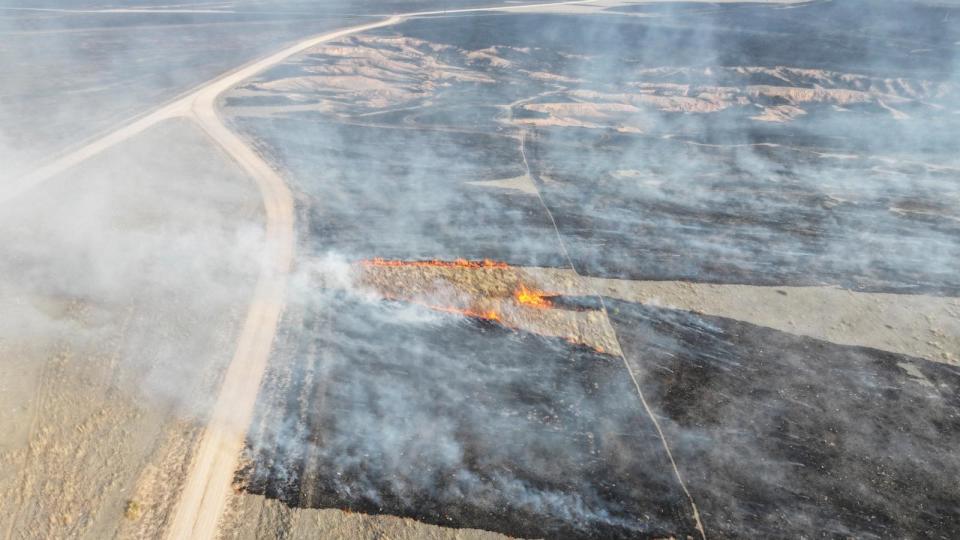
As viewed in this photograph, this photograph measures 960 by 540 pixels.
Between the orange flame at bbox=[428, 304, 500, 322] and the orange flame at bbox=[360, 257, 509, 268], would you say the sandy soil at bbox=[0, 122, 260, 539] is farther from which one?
the orange flame at bbox=[428, 304, 500, 322]

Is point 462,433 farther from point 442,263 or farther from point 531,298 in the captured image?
point 442,263

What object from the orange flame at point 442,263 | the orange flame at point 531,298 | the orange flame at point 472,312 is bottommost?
the orange flame at point 472,312

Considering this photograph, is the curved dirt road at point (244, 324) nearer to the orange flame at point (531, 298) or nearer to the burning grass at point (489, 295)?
the burning grass at point (489, 295)

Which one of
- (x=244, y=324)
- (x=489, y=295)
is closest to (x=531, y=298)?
(x=489, y=295)

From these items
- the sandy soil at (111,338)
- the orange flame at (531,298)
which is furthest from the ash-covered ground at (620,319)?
the sandy soil at (111,338)

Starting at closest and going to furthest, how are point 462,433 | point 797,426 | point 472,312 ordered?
point 462,433 → point 797,426 → point 472,312

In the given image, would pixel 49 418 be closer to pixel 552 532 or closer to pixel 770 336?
pixel 552 532

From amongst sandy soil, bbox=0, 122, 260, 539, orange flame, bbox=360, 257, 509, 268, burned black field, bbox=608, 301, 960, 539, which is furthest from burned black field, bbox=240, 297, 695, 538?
orange flame, bbox=360, 257, 509, 268
